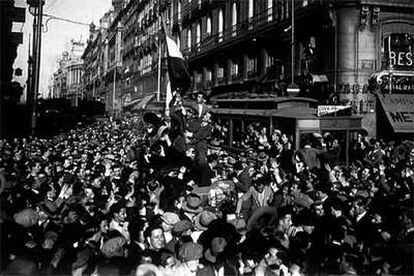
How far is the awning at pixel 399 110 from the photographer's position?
61.7 ft

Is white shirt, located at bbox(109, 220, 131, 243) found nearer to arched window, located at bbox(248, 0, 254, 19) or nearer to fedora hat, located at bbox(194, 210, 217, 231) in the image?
fedora hat, located at bbox(194, 210, 217, 231)

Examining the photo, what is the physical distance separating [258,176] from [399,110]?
12599 millimetres

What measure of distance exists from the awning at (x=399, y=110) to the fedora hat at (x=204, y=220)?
14099 millimetres

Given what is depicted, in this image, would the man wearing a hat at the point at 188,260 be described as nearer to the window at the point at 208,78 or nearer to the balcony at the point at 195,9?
the window at the point at 208,78

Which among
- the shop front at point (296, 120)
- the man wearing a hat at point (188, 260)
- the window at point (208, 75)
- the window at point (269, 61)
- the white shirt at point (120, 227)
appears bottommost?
the man wearing a hat at point (188, 260)

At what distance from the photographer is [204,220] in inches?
259

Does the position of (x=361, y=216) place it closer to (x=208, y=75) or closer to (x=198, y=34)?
(x=208, y=75)

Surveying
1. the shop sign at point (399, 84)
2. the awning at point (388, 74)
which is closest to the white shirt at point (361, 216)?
the awning at point (388, 74)

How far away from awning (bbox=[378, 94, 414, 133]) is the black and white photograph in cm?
6

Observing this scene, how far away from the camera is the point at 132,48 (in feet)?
218

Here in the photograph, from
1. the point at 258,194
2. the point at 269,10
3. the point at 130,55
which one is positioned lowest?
the point at 258,194

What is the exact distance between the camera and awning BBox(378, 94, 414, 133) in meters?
18.8

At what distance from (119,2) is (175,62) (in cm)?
7388

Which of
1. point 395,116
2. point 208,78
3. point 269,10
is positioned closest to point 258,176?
point 395,116
